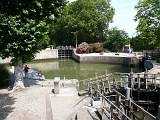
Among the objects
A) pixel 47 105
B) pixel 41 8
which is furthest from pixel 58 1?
pixel 47 105

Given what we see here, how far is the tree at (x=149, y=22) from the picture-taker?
49.3m

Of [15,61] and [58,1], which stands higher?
[58,1]

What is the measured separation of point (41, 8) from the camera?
11.0 metres

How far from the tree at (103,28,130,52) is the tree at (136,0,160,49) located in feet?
86.1

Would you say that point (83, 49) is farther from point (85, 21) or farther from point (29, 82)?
point (29, 82)

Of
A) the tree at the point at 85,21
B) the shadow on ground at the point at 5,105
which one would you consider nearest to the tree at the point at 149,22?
the shadow on ground at the point at 5,105

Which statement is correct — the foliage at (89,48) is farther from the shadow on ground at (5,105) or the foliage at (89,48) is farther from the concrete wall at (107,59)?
the shadow on ground at (5,105)

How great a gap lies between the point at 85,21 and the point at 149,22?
33586 millimetres

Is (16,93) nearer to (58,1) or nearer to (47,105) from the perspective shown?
(47,105)

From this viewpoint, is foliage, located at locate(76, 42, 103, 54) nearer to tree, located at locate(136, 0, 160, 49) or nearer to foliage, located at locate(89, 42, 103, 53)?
foliage, located at locate(89, 42, 103, 53)

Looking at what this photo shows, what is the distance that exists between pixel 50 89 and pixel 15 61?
324 centimetres

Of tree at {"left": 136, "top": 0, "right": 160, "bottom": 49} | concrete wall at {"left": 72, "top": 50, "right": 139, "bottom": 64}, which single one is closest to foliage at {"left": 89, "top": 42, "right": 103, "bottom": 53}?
concrete wall at {"left": 72, "top": 50, "right": 139, "bottom": 64}

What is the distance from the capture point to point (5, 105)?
20.2m

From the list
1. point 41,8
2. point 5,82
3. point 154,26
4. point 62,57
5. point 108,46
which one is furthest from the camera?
point 108,46
